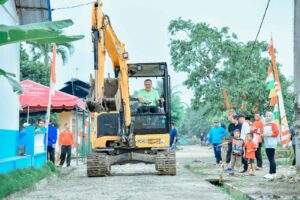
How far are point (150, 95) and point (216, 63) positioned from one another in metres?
21.7

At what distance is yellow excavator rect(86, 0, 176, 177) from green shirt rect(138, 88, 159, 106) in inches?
7.9

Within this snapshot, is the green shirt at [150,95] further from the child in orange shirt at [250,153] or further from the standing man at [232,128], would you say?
the child in orange shirt at [250,153]

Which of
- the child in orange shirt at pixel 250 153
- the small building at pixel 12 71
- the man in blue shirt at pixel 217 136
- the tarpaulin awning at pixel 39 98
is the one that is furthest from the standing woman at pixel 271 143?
the tarpaulin awning at pixel 39 98

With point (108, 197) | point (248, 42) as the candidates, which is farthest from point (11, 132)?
point (248, 42)

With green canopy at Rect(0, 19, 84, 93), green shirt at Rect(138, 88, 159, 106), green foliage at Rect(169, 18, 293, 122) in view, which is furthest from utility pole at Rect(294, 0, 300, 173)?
green foliage at Rect(169, 18, 293, 122)

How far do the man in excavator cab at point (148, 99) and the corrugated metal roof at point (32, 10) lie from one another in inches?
129

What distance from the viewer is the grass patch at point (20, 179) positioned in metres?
11.3

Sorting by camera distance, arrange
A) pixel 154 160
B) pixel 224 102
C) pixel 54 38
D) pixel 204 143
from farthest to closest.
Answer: pixel 204 143, pixel 224 102, pixel 154 160, pixel 54 38

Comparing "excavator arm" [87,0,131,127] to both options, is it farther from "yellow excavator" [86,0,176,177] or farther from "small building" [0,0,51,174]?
"small building" [0,0,51,174]

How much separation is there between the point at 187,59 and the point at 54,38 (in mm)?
29267

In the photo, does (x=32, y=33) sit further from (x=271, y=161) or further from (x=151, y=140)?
(x=151, y=140)

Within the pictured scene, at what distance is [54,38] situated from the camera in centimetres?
951

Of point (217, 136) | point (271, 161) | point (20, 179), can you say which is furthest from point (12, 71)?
point (217, 136)

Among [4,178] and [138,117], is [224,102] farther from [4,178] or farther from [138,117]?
[4,178]
